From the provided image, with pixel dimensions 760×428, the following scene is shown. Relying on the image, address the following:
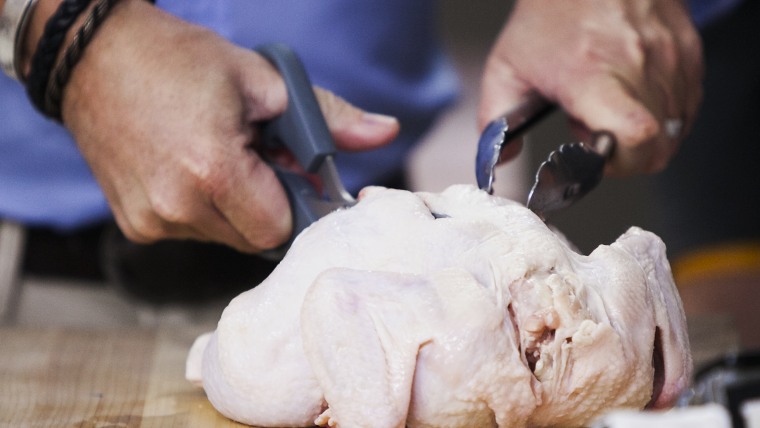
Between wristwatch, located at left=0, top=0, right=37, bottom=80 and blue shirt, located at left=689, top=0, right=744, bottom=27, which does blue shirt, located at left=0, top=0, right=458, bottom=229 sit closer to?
wristwatch, located at left=0, top=0, right=37, bottom=80

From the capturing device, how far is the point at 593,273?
3.33ft

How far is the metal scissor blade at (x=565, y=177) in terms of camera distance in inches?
47.9

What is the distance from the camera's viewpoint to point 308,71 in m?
1.81

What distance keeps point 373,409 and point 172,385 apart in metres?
0.49

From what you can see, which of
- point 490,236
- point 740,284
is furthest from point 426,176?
point 490,236

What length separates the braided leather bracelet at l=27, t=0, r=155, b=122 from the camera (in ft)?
4.45

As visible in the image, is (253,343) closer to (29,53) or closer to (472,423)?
(472,423)

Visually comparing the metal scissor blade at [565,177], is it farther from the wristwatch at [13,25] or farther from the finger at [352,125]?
the wristwatch at [13,25]

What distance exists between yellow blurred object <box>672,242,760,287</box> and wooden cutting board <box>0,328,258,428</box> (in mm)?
1157

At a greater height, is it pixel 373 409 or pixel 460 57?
pixel 373 409

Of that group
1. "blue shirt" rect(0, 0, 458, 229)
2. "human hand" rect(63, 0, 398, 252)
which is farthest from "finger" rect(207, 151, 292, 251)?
"blue shirt" rect(0, 0, 458, 229)

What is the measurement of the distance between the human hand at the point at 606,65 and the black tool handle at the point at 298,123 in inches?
17.3

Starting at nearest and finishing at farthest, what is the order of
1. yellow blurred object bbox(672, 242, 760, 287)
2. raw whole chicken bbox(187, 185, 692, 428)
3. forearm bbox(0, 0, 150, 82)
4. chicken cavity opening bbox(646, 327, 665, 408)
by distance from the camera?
raw whole chicken bbox(187, 185, 692, 428)
chicken cavity opening bbox(646, 327, 665, 408)
forearm bbox(0, 0, 150, 82)
yellow blurred object bbox(672, 242, 760, 287)

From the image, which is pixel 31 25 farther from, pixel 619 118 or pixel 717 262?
pixel 717 262
